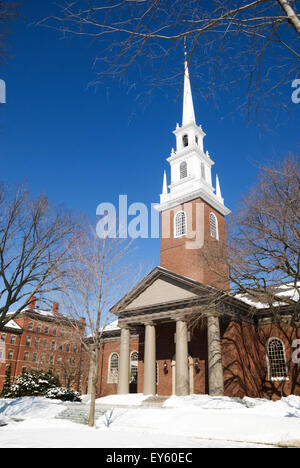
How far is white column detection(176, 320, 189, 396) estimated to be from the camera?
20547 millimetres

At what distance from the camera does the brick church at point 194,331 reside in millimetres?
21125

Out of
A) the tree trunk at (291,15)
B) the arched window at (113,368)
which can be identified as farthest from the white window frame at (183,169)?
the tree trunk at (291,15)

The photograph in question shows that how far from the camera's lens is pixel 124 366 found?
24.3 m

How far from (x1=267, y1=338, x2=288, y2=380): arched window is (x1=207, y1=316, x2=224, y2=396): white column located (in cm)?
451

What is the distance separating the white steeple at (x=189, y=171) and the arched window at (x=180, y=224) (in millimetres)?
1097

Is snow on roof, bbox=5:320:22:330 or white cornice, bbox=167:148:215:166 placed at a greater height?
white cornice, bbox=167:148:215:166

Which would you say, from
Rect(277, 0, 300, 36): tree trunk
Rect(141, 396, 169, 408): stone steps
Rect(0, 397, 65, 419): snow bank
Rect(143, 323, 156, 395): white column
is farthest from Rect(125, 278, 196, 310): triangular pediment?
Rect(277, 0, 300, 36): tree trunk

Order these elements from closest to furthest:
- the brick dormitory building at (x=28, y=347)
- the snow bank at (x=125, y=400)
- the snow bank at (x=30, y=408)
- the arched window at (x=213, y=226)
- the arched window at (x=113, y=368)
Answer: the snow bank at (x=30, y=408) < the snow bank at (x=125, y=400) < the arched window at (x=113, y=368) < the arched window at (x=213, y=226) < the brick dormitory building at (x=28, y=347)

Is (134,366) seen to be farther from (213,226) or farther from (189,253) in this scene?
(213,226)

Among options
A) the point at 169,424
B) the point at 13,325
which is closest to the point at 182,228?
the point at 169,424

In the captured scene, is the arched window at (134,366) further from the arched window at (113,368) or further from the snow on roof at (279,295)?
the snow on roof at (279,295)

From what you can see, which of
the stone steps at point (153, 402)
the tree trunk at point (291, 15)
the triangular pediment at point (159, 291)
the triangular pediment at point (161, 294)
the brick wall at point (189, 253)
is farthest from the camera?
the brick wall at point (189, 253)

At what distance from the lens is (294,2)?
466cm

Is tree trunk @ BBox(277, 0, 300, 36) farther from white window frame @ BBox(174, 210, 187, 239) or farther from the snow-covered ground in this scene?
white window frame @ BBox(174, 210, 187, 239)
